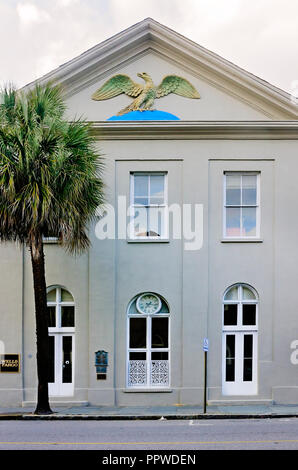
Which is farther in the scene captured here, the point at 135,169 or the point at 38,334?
the point at 135,169

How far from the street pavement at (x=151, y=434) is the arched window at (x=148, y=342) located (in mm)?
2858

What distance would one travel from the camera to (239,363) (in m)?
19.2

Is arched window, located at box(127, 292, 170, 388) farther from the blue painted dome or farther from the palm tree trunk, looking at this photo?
the blue painted dome

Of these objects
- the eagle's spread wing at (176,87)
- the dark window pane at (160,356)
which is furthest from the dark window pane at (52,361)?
the eagle's spread wing at (176,87)

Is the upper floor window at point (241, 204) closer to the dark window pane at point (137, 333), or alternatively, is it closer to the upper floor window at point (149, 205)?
the upper floor window at point (149, 205)

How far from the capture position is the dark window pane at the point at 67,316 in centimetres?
1930

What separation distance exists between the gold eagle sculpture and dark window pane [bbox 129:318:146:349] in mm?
6476

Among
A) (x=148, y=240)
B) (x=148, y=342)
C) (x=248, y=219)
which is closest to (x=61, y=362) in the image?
(x=148, y=342)

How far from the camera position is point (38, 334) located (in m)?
16.6

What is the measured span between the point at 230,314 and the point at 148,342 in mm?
2699

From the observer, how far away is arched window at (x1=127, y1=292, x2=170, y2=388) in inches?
749
